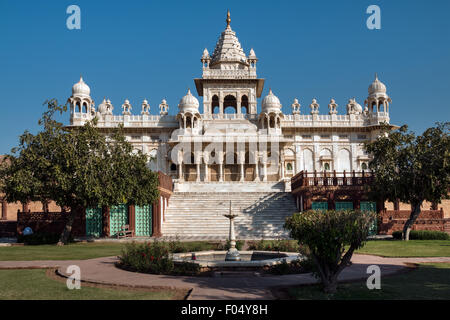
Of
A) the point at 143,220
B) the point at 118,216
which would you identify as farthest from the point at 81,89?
the point at 143,220

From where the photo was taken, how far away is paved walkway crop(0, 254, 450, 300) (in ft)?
29.8

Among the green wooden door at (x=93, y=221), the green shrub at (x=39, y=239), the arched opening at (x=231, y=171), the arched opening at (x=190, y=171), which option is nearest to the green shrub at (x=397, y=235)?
the green wooden door at (x=93, y=221)

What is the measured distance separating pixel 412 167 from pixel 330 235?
16845mm

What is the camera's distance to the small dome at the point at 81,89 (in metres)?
53.3

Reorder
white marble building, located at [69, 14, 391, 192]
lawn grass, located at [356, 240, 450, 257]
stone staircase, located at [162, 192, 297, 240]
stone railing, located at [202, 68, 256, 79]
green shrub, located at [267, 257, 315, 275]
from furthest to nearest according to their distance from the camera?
1. stone railing, located at [202, 68, 256, 79]
2. white marble building, located at [69, 14, 391, 192]
3. stone staircase, located at [162, 192, 297, 240]
4. lawn grass, located at [356, 240, 450, 257]
5. green shrub, located at [267, 257, 315, 275]

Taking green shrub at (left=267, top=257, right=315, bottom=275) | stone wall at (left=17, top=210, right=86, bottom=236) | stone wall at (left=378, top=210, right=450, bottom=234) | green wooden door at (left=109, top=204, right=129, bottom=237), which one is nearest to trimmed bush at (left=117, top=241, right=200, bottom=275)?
green shrub at (left=267, top=257, right=315, bottom=275)

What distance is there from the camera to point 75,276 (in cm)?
1116

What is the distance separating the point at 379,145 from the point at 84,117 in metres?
39.2

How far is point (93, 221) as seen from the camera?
27953 mm

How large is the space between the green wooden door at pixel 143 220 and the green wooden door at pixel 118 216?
0.75 metres

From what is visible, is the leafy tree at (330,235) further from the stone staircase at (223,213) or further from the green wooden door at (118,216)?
the green wooden door at (118,216)

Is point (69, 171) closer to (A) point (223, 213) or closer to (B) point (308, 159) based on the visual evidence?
(A) point (223, 213)

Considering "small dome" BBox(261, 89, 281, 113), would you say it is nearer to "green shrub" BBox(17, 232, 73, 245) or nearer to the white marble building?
the white marble building

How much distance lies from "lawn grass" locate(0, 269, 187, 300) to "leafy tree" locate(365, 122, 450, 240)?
18.0 m
